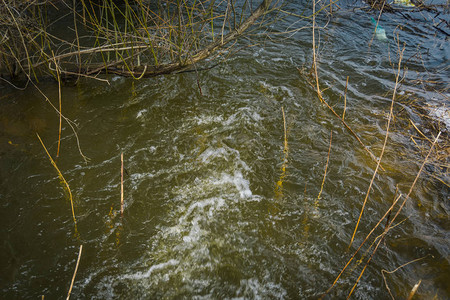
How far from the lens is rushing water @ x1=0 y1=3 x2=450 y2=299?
2.44 meters

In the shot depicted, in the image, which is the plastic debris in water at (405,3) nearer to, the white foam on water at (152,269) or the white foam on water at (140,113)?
the white foam on water at (140,113)

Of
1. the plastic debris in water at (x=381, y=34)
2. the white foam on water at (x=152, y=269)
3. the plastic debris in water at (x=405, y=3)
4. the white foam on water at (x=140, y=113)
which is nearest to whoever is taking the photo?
the white foam on water at (x=152, y=269)

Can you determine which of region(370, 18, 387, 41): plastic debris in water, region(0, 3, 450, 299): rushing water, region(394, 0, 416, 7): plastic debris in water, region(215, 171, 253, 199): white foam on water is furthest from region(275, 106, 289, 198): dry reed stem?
region(394, 0, 416, 7): plastic debris in water

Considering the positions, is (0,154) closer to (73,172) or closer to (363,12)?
(73,172)

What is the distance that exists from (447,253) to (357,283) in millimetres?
920

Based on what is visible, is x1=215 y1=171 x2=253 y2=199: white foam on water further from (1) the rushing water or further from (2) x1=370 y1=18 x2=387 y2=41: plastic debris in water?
(2) x1=370 y1=18 x2=387 y2=41: plastic debris in water

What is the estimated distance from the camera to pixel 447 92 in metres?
5.00

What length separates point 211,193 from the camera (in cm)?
308

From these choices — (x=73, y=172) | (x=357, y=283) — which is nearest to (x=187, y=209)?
(x=73, y=172)

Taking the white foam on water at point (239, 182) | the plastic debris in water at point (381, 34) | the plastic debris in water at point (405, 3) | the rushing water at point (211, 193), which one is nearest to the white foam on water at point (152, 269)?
the rushing water at point (211, 193)

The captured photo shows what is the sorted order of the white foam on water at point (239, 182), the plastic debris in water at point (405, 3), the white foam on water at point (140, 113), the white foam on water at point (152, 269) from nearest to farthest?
the white foam on water at point (152, 269) < the white foam on water at point (239, 182) < the white foam on water at point (140, 113) < the plastic debris in water at point (405, 3)

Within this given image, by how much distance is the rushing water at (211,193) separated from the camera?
2438 millimetres

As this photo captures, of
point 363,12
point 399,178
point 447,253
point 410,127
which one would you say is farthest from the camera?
point 363,12

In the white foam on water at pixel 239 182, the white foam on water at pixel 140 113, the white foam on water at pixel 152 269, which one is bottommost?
the white foam on water at pixel 152 269
